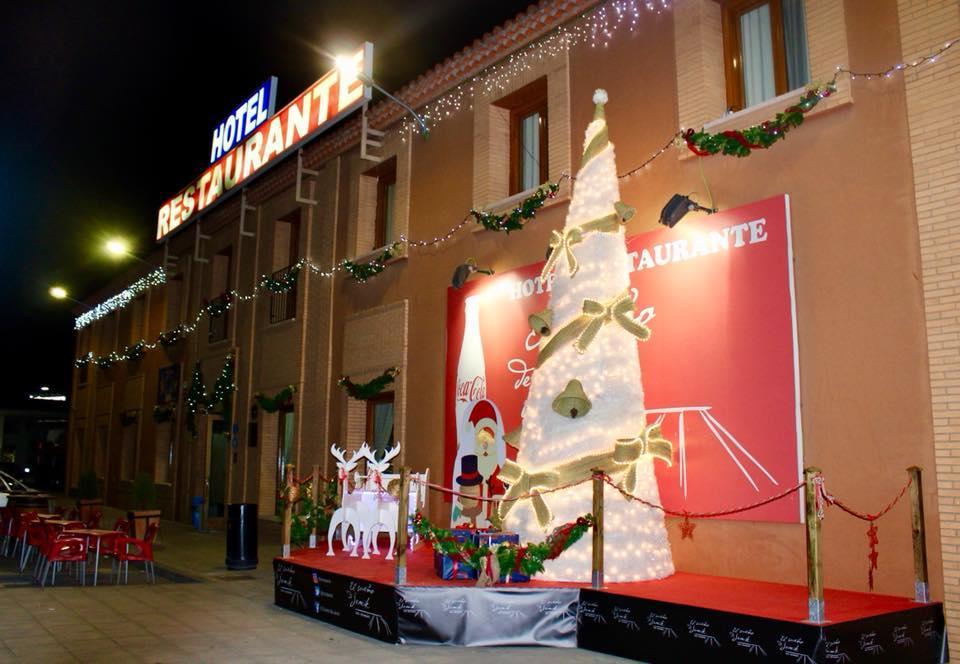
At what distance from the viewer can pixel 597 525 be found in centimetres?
785

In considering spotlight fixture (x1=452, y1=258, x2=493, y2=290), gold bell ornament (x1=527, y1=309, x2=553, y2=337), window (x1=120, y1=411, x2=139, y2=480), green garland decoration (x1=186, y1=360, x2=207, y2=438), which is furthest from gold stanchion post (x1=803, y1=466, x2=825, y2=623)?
window (x1=120, y1=411, x2=139, y2=480)

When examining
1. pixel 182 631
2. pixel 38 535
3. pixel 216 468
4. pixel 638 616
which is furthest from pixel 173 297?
pixel 638 616

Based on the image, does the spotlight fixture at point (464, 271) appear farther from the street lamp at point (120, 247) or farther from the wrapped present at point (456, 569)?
the street lamp at point (120, 247)

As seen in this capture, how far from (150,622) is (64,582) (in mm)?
3715

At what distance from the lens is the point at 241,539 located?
44.2ft

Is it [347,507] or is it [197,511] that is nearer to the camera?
[347,507]

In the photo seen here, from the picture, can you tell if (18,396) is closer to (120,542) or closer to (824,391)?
(120,542)

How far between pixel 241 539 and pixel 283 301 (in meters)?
6.94

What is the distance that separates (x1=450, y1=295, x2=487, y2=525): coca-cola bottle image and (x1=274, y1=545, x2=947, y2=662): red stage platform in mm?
2683

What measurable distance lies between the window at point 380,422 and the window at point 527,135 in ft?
15.4

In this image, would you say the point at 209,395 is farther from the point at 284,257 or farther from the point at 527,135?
the point at 527,135

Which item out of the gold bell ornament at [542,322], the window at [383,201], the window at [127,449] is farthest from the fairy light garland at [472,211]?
the window at [127,449]

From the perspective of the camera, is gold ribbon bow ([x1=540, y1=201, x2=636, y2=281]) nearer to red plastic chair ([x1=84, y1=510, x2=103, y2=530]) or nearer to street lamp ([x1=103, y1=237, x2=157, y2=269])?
red plastic chair ([x1=84, y1=510, x2=103, y2=530])

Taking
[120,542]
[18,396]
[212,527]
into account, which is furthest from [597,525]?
[18,396]
